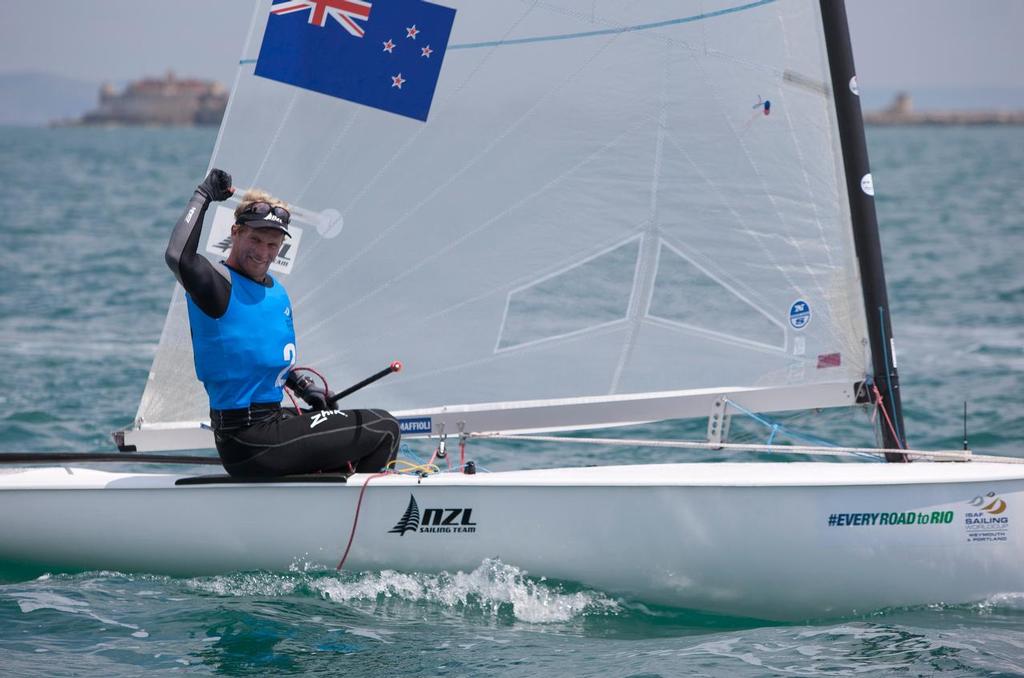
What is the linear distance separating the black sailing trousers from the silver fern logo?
220 millimetres

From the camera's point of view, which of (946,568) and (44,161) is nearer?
(946,568)

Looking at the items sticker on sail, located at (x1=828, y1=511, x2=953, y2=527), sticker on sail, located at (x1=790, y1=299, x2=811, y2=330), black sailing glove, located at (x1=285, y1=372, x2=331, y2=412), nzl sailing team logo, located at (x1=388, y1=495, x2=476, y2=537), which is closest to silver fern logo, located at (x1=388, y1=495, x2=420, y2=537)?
nzl sailing team logo, located at (x1=388, y1=495, x2=476, y2=537)

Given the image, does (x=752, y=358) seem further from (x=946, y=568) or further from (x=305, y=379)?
(x=305, y=379)

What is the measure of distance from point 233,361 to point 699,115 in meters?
1.85

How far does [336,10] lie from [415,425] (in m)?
1.51

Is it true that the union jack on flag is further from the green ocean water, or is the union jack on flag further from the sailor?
the green ocean water

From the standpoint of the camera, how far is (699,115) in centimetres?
458

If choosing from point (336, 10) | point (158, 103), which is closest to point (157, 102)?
point (158, 103)

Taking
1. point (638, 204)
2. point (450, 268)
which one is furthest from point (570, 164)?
point (450, 268)

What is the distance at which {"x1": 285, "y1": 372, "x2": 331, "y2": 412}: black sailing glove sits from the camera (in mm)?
4492

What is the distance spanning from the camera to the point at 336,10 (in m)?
4.52

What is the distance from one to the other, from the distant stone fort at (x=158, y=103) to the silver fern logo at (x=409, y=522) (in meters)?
108

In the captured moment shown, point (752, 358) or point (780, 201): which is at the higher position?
point (780, 201)

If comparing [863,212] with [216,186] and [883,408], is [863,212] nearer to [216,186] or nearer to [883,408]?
[883,408]
